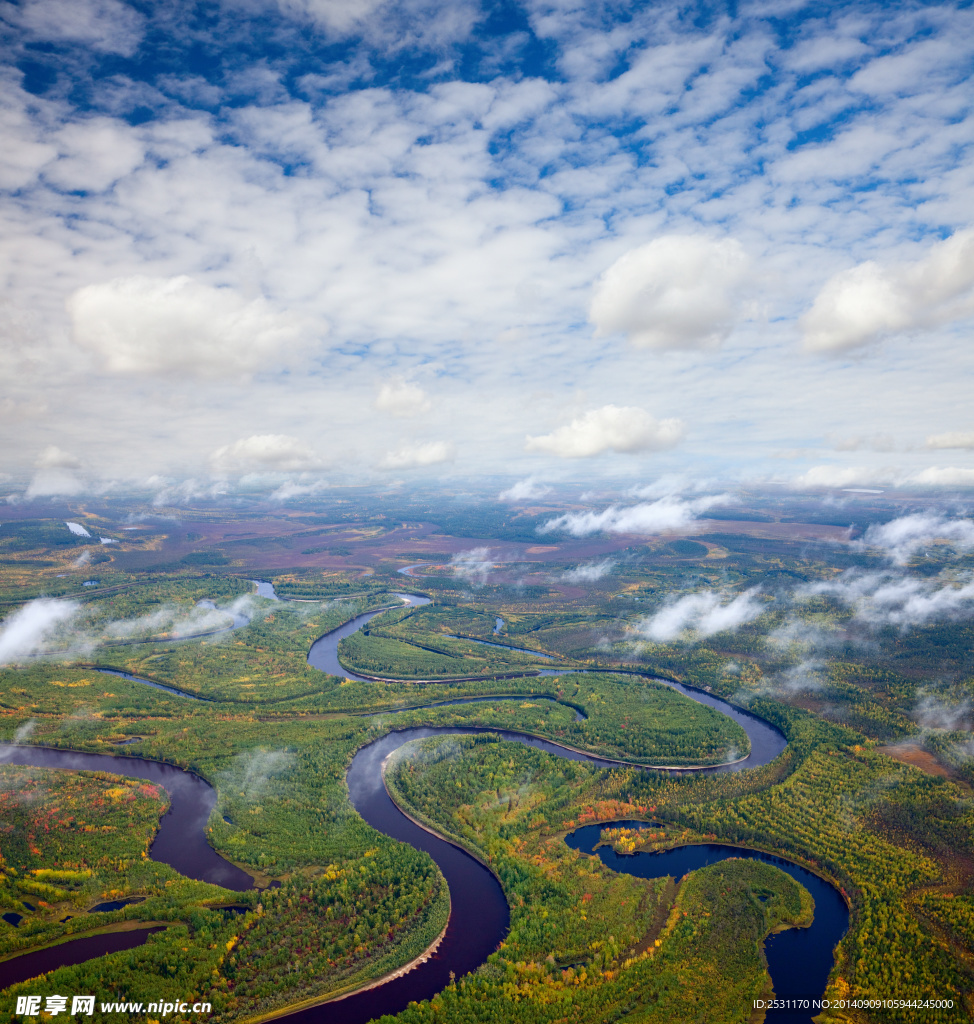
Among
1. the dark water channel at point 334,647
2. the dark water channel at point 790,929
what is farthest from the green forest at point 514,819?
the dark water channel at point 334,647

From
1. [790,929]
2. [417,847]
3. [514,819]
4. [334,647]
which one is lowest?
[790,929]

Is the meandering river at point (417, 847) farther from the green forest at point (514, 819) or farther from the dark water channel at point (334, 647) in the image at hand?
the dark water channel at point (334, 647)

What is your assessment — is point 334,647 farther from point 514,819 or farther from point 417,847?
point 514,819

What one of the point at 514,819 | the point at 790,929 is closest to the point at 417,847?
the point at 514,819

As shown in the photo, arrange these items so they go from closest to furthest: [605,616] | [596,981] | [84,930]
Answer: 1. [596,981]
2. [84,930]
3. [605,616]

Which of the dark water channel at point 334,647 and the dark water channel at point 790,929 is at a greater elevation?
the dark water channel at point 334,647

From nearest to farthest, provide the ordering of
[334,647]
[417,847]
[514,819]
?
1. [417,847]
2. [514,819]
3. [334,647]

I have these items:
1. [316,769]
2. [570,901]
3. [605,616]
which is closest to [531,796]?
[570,901]

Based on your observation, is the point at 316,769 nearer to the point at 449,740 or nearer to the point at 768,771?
the point at 449,740

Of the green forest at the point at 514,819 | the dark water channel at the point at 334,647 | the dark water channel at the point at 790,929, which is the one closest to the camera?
the green forest at the point at 514,819
